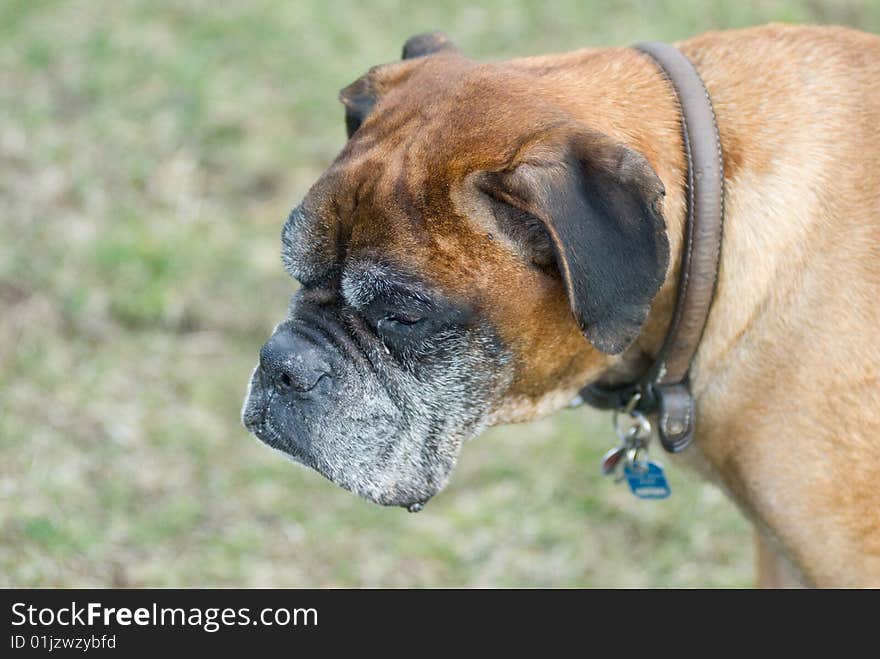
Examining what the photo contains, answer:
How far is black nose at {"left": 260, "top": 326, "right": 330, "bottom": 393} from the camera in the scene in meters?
3.28

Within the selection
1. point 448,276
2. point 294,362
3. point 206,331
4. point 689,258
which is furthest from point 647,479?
point 206,331

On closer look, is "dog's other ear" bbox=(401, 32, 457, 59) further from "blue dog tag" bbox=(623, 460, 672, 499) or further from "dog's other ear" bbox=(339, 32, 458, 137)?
"blue dog tag" bbox=(623, 460, 672, 499)

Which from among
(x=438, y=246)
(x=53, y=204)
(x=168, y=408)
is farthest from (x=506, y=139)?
(x=53, y=204)

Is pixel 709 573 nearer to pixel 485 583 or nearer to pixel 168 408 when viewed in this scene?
pixel 485 583

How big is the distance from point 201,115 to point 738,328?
454 cm

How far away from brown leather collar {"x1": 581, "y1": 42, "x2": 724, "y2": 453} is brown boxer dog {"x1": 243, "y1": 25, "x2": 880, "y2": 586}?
0.14 ft

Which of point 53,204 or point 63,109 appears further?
point 63,109

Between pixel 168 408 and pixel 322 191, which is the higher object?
pixel 322 191

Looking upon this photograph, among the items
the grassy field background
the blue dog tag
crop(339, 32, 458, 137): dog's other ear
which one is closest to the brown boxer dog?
crop(339, 32, 458, 137): dog's other ear

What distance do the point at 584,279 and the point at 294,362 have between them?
87 centimetres

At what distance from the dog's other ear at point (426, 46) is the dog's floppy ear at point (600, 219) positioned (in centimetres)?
105

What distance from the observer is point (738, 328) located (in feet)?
10.9

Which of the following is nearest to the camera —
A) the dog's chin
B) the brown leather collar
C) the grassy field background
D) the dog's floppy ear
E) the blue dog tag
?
the dog's floppy ear

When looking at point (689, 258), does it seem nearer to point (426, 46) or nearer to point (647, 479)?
point (647, 479)
